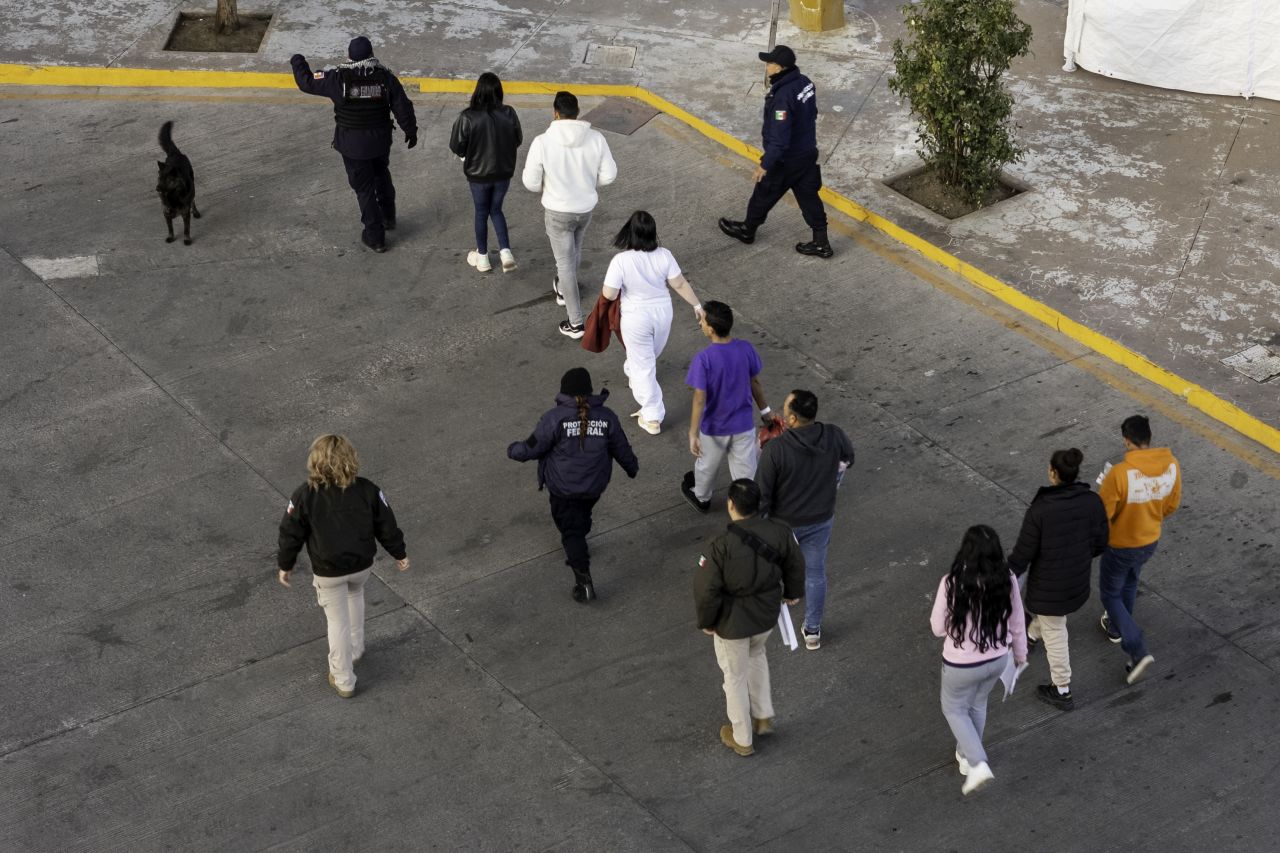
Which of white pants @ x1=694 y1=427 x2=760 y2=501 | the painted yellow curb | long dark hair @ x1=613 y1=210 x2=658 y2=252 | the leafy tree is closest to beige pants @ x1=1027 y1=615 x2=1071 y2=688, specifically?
white pants @ x1=694 y1=427 x2=760 y2=501

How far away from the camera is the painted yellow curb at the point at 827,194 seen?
10.5 m

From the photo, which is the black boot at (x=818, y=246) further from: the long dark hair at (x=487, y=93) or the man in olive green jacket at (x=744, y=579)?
the man in olive green jacket at (x=744, y=579)

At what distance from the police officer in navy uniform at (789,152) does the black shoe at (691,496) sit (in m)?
3.21

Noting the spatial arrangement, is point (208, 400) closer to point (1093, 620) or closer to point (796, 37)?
point (1093, 620)

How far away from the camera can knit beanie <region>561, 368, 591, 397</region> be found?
822 centimetres

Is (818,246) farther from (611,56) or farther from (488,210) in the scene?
(611,56)

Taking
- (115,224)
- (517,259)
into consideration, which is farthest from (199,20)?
(517,259)

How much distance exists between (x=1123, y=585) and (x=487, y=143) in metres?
5.64

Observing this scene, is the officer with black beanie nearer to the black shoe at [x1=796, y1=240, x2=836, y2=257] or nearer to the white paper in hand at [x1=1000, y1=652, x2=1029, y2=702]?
the white paper in hand at [x1=1000, y1=652, x2=1029, y2=702]

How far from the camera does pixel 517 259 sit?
12.2m

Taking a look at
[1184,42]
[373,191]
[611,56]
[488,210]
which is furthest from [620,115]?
[1184,42]

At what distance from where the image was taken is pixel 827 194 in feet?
42.6

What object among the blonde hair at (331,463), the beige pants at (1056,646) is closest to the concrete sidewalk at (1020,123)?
the beige pants at (1056,646)

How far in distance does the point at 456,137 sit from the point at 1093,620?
5.73 metres
